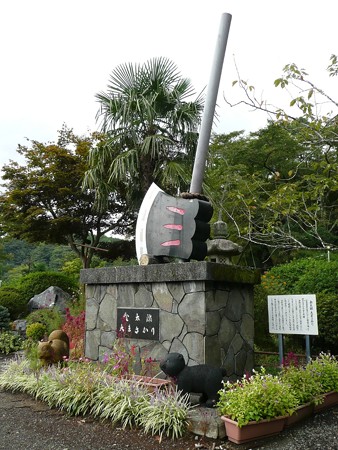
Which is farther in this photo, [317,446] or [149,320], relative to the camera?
[149,320]

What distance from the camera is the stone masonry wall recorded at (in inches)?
179

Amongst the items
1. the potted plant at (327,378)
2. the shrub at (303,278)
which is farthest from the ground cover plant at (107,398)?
the shrub at (303,278)

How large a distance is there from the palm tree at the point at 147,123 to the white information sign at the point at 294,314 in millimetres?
6266

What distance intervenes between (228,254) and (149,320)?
1.40 metres

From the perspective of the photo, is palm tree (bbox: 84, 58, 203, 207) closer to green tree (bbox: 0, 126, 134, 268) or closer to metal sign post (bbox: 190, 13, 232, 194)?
green tree (bbox: 0, 126, 134, 268)

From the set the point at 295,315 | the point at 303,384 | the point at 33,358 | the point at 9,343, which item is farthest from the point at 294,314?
the point at 9,343

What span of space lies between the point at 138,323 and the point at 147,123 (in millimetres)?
7437

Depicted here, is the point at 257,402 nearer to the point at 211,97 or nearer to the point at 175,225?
the point at 175,225

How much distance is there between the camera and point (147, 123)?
11508 mm

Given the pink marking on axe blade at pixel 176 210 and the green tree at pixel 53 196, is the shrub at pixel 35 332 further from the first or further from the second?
the green tree at pixel 53 196

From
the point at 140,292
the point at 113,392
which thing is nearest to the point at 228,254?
the point at 140,292

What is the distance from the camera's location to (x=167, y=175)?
10.9 metres

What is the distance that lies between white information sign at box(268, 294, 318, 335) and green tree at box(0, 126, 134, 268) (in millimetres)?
9187

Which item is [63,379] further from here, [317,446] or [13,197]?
[13,197]
